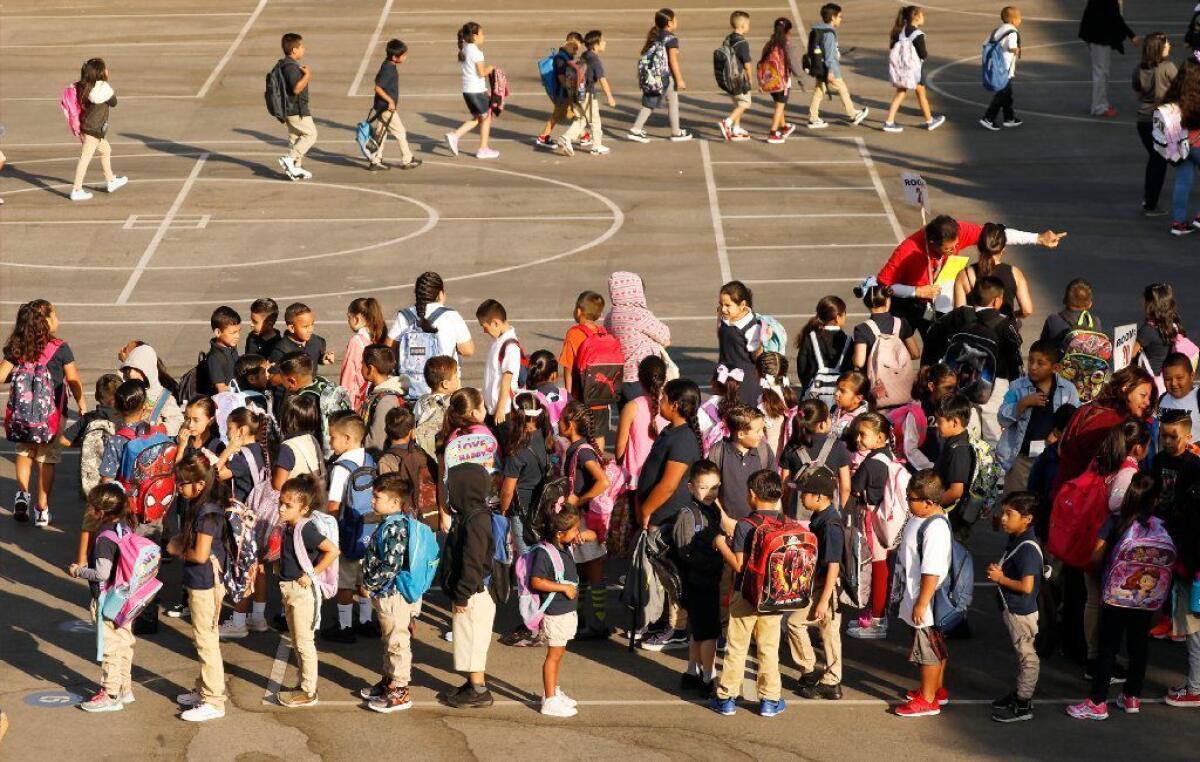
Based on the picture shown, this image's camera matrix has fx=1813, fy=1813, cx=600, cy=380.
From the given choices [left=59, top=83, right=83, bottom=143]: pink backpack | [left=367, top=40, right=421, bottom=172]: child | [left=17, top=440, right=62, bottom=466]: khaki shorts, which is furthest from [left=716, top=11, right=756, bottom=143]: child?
[left=17, top=440, right=62, bottom=466]: khaki shorts

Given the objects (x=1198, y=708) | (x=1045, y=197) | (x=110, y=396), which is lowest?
(x=1198, y=708)

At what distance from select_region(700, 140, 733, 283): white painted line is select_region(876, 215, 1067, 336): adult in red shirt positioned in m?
5.12

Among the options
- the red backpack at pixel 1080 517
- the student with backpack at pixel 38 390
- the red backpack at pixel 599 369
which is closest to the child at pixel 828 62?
the red backpack at pixel 599 369

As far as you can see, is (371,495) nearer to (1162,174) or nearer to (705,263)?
(705,263)

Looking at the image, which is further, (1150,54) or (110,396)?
(1150,54)

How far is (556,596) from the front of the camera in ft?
37.7

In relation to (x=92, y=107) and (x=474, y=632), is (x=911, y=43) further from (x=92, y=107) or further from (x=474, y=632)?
(x=474, y=632)

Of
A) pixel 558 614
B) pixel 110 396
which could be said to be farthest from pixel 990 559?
pixel 110 396

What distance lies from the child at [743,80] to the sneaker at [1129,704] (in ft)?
53.4

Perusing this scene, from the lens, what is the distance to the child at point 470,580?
37.6ft

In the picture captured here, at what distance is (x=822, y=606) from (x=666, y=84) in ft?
54.1

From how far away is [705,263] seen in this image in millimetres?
22141

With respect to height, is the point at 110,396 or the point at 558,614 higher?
the point at 110,396

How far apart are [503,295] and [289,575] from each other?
995cm
